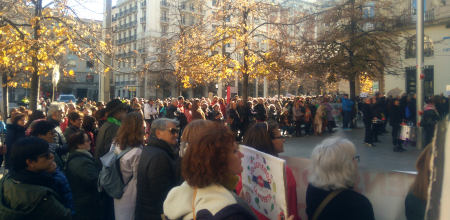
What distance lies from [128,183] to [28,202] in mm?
1226

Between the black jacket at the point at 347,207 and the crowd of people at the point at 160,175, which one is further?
the black jacket at the point at 347,207

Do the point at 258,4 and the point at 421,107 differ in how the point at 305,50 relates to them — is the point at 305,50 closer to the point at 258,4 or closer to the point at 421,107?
the point at 258,4

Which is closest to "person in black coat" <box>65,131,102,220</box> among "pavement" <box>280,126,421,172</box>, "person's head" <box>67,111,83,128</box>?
"person's head" <box>67,111,83,128</box>

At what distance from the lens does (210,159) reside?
182 centimetres

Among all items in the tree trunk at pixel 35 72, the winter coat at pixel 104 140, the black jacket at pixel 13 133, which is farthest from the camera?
the tree trunk at pixel 35 72

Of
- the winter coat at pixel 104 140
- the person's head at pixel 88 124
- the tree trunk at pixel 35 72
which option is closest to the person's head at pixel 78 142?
the winter coat at pixel 104 140

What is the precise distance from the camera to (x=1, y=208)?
8.29ft

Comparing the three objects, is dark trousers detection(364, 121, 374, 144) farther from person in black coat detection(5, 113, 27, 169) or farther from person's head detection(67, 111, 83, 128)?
person in black coat detection(5, 113, 27, 169)

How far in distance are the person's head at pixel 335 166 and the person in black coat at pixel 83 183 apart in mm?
2463

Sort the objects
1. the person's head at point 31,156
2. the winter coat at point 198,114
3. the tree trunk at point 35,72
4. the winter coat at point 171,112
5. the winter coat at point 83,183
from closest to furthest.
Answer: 1. the person's head at point 31,156
2. the winter coat at point 83,183
3. the tree trunk at point 35,72
4. the winter coat at point 198,114
5. the winter coat at point 171,112

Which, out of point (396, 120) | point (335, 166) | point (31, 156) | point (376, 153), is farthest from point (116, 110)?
point (396, 120)

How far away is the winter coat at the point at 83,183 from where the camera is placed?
3.73 meters

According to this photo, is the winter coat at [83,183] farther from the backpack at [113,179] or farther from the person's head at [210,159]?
the person's head at [210,159]

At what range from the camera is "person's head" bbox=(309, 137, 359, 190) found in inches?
91.0
